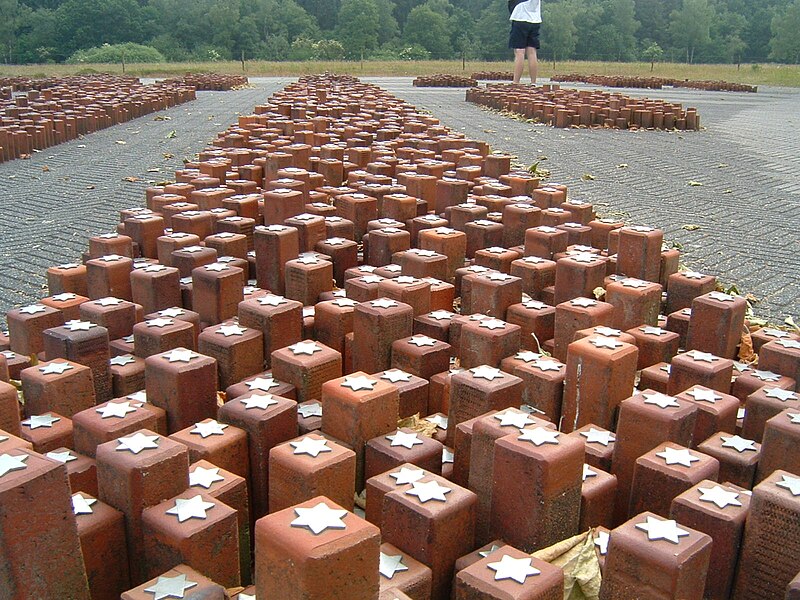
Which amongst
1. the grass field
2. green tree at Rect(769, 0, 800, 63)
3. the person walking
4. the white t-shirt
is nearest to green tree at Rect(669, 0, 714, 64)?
green tree at Rect(769, 0, 800, 63)

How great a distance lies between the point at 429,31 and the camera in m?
77.2

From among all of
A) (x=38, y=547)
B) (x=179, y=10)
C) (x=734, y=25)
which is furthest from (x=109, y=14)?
(x=38, y=547)

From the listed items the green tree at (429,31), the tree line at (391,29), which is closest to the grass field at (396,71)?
the tree line at (391,29)

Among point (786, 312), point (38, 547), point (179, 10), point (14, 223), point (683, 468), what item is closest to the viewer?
point (38, 547)

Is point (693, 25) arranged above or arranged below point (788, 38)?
Result: above

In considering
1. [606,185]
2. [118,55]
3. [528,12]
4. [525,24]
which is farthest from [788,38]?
[606,185]

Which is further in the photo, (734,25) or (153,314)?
(734,25)

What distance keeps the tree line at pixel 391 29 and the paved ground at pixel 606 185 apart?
173ft

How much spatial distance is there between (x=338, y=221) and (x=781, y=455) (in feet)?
8.86

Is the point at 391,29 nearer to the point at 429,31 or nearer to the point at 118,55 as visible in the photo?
the point at 429,31

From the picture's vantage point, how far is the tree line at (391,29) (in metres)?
68.4

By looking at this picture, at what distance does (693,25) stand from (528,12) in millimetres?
66304

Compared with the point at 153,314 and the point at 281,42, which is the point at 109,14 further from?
the point at 153,314

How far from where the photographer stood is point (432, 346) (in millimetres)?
2770
